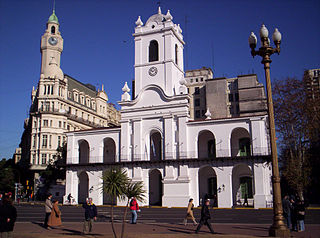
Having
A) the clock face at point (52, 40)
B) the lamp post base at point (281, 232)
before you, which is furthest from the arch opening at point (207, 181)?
the clock face at point (52, 40)

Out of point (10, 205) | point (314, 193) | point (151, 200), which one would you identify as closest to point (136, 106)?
point (151, 200)

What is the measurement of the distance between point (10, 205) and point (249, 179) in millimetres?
30885

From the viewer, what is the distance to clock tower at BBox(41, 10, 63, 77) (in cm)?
6450

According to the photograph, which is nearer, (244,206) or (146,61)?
(244,206)

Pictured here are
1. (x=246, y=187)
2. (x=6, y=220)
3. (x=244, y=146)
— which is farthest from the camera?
(x=244, y=146)

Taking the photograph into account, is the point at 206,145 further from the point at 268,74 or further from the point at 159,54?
the point at 268,74

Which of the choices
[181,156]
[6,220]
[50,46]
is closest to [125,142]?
[181,156]

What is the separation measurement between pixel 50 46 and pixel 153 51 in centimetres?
2936

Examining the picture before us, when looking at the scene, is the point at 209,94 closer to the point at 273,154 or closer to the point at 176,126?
the point at 176,126

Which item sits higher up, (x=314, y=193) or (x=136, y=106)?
(x=136, y=106)

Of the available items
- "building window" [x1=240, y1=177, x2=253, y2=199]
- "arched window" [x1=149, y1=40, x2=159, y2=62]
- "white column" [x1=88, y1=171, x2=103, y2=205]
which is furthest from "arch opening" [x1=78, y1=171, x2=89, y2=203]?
"building window" [x1=240, y1=177, x2=253, y2=199]

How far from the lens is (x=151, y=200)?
41750 millimetres

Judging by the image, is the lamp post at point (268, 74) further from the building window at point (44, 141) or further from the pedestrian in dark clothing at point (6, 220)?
the building window at point (44, 141)

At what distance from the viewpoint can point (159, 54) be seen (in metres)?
43.1
